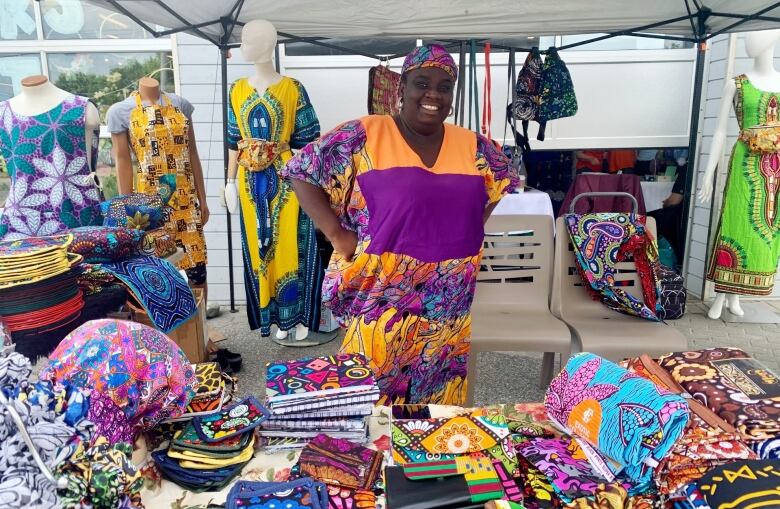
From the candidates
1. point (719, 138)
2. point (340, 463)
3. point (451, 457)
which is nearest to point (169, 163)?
point (340, 463)

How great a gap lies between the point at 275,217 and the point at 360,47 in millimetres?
2292

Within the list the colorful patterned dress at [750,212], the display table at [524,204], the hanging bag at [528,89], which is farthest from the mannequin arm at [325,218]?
the colorful patterned dress at [750,212]

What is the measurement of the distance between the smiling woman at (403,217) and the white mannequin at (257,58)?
1.72 m

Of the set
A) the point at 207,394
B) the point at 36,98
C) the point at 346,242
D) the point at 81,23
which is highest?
the point at 81,23

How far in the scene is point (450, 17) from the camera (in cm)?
347

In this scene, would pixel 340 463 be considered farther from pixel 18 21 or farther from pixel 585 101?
pixel 18 21

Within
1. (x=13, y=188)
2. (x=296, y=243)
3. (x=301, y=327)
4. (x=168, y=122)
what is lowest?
(x=301, y=327)

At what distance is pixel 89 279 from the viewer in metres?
1.84

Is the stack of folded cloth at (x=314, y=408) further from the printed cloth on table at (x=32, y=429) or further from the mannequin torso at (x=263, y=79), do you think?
the mannequin torso at (x=263, y=79)

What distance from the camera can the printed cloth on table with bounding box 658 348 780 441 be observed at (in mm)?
1133

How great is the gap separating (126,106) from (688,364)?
3.39 metres

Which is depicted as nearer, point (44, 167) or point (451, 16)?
point (44, 167)

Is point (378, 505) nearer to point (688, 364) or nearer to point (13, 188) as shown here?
point (688, 364)

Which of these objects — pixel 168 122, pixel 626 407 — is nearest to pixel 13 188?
pixel 168 122
